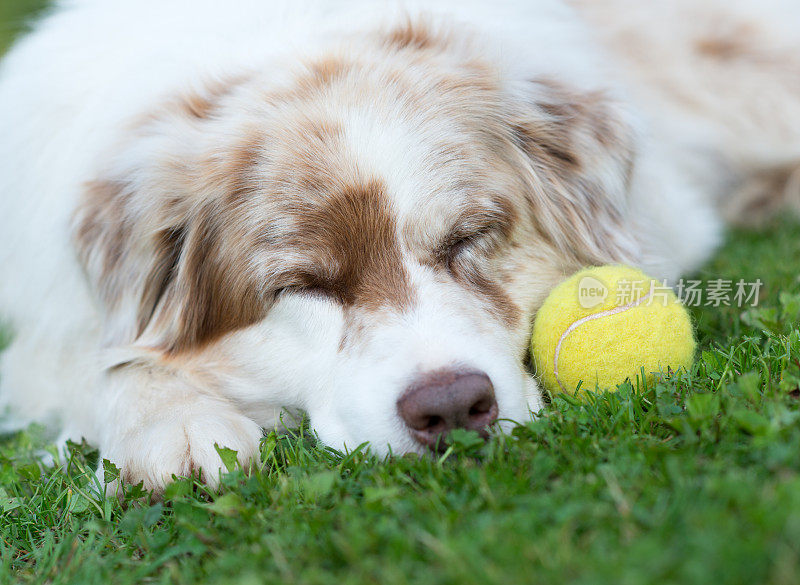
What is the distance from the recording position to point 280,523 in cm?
156

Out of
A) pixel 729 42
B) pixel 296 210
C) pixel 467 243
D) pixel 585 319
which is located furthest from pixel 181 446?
pixel 729 42

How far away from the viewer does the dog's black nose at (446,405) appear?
180 cm

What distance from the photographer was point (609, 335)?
2.06m

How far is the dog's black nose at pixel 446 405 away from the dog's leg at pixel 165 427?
0.44 meters

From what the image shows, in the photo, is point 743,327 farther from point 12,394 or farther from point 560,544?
point 12,394

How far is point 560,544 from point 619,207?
172 centimetres

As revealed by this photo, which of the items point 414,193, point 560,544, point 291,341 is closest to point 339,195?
point 414,193

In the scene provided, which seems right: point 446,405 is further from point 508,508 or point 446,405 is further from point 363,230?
point 363,230

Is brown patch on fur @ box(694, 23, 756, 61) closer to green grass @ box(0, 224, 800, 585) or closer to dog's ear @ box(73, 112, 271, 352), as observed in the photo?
green grass @ box(0, 224, 800, 585)

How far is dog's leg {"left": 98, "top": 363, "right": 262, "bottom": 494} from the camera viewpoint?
1964 millimetres

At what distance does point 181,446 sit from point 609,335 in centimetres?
110

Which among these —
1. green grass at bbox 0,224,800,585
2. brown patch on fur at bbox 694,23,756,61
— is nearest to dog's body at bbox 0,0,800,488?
green grass at bbox 0,224,800,585

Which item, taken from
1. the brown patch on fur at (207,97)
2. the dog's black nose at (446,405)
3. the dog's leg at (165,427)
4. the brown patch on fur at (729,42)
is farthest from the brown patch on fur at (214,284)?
the brown patch on fur at (729,42)

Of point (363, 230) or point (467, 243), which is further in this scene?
point (467, 243)
